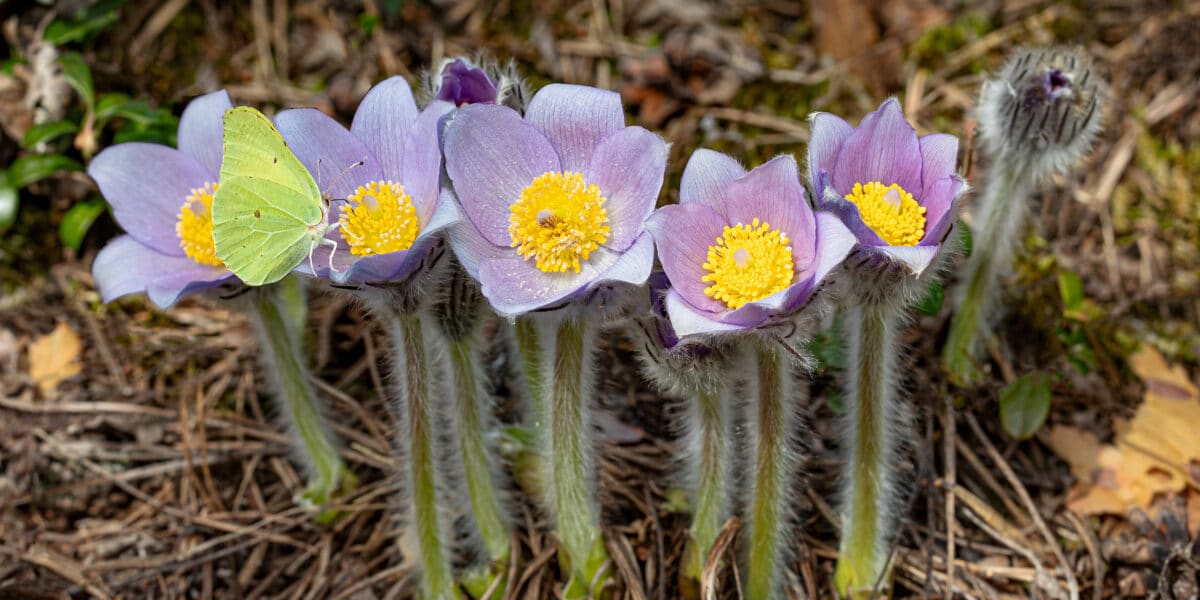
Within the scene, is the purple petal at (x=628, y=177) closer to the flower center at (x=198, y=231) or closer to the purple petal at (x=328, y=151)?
the purple petal at (x=328, y=151)

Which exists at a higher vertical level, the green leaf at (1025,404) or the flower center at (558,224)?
the flower center at (558,224)

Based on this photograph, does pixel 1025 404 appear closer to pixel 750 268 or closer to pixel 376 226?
pixel 750 268

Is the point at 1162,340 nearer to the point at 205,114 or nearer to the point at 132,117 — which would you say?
the point at 205,114

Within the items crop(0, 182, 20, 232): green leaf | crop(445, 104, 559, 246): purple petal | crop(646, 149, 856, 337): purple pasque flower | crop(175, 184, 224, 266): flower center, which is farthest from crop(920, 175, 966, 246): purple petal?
crop(0, 182, 20, 232): green leaf

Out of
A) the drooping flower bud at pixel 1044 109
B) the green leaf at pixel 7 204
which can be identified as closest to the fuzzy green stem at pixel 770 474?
the drooping flower bud at pixel 1044 109

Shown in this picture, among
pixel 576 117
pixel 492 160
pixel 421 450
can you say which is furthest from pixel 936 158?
pixel 421 450

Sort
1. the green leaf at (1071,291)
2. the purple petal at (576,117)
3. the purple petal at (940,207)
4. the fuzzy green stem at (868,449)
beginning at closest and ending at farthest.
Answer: the purple petal at (940,207) < the purple petal at (576,117) < the fuzzy green stem at (868,449) < the green leaf at (1071,291)

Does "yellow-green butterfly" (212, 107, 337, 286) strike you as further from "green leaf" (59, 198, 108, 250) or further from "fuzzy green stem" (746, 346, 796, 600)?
"green leaf" (59, 198, 108, 250)
